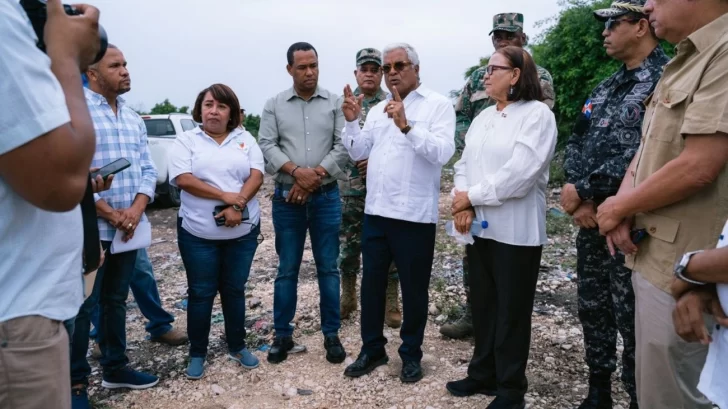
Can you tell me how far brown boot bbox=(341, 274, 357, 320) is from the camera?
453 centimetres

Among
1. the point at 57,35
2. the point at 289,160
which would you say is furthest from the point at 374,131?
the point at 57,35

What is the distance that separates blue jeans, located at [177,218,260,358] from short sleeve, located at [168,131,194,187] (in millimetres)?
350

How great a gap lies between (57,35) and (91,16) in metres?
0.13

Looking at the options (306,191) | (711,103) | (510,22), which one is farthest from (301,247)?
(711,103)

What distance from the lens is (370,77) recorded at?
4.30 metres

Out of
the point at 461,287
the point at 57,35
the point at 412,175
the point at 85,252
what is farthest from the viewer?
the point at 461,287

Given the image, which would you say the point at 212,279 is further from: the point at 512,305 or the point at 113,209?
the point at 512,305

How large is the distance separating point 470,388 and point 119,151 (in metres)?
2.69

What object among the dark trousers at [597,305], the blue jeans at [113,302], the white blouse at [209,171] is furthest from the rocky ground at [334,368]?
the white blouse at [209,171]

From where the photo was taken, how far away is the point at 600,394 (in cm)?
292

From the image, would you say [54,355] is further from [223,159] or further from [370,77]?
[370,77]

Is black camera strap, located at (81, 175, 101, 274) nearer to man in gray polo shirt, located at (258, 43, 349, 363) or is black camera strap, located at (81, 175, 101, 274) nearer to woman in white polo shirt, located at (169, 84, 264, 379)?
woman in white polo shirt, located at (169, 84, 264, 379)

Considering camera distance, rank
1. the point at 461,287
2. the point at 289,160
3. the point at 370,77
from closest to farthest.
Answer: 1. the point at 289,160
2. the point at 370,77
3. the point at 461,287

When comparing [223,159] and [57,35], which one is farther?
[223,159]
